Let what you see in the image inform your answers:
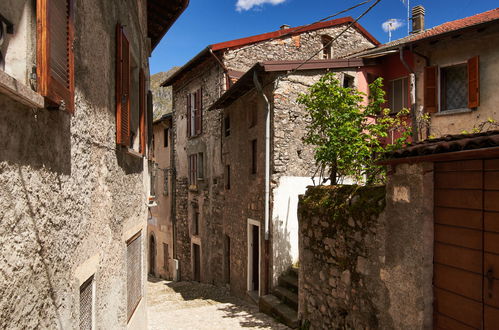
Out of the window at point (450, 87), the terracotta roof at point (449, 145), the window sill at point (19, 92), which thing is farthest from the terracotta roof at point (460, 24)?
the window sill at point (19, 92)

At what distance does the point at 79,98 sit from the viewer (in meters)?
3.08

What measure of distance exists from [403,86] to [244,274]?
274 inches

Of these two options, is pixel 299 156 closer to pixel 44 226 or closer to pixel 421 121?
pixel 421 121

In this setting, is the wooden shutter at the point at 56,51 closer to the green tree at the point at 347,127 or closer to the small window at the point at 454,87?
the green tree at the point at 347,127

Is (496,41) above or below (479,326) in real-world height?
above

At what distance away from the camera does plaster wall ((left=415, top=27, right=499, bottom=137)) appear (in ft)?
27.9

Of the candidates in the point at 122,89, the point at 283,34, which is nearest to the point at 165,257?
the point at 283,34

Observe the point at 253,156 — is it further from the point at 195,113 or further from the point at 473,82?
the point at 195,113

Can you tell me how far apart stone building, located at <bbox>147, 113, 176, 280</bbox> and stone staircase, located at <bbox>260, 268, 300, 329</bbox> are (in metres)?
Answer: 9.57

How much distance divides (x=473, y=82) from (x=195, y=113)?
1002cm

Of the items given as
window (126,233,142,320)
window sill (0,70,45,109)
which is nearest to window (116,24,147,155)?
window (126,233,142,320)

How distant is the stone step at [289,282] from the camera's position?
8.77 metres

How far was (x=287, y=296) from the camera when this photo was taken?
28.1 feet

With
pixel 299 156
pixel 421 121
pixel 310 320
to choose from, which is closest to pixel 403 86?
pixel 421 121
